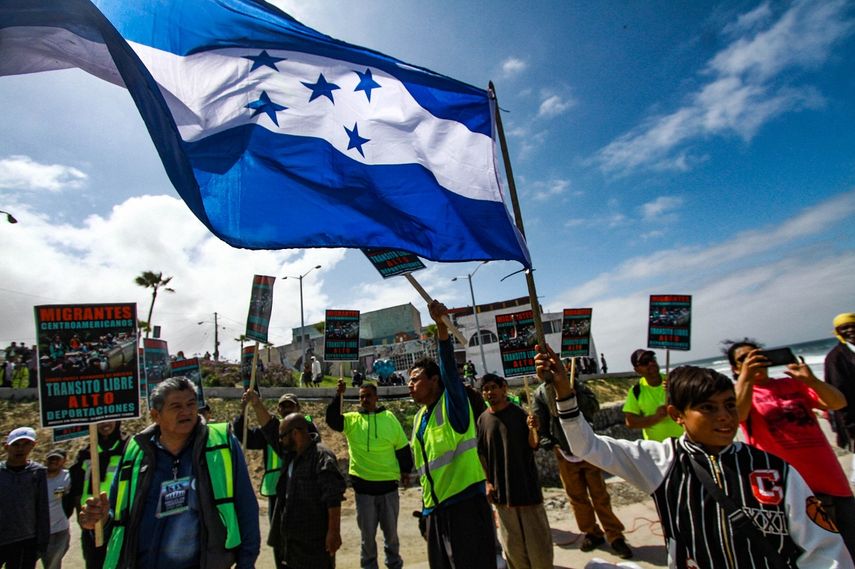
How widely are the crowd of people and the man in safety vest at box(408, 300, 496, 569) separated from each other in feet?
0.04

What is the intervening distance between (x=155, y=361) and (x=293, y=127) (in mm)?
5398

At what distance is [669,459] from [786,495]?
0.42 meters

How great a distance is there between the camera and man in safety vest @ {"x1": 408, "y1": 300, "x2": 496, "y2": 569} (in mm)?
3277

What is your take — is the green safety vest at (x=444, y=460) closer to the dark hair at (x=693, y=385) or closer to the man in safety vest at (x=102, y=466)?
the dark hair at (x=693, y=385)

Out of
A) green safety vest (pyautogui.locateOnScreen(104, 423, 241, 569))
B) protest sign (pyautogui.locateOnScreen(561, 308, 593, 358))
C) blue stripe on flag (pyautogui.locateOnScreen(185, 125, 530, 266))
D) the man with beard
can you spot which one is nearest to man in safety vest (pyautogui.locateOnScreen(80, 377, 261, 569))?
green safety vest (pyautogui.locateOnScreen(104, 423, 241, 569))

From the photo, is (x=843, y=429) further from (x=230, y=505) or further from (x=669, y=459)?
(x=230, y=505)

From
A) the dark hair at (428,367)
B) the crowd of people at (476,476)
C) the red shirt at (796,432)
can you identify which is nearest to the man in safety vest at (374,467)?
the crowd of people at (476,476)

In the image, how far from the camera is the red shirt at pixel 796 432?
315cm

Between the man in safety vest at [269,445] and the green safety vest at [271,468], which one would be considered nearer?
the man in safety vest at [269,445]

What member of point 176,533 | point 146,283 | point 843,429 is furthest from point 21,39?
point 146,283

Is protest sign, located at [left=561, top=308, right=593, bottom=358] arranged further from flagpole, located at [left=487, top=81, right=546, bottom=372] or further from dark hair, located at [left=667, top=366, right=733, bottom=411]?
dark hair, located at [left=667, top=366, right=733, bottom=411]

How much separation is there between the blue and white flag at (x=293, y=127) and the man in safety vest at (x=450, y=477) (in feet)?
2.80

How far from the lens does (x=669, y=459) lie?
2.07m

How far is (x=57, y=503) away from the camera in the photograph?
5.48 m
